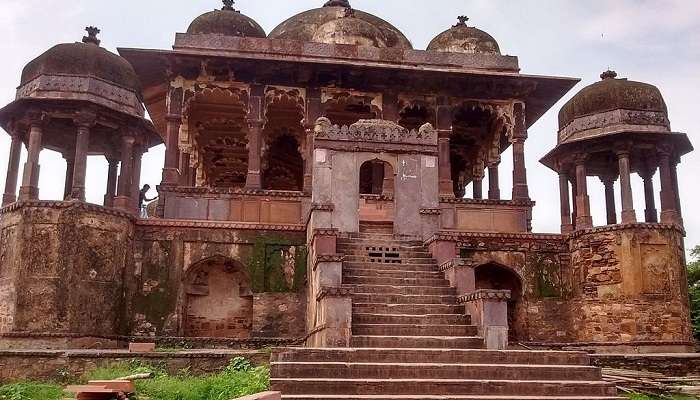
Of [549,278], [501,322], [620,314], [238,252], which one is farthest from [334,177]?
[620,314]

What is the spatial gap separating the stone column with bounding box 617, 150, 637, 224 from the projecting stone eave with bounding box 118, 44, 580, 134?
2.87 metres

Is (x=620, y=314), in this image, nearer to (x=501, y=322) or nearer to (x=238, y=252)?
(x=501, y=322)

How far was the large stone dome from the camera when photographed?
2142 centimetres

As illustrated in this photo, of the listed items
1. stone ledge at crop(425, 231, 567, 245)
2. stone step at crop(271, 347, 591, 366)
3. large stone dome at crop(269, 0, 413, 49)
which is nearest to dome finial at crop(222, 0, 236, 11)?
large stone dome at crop(269, 0, 413, 49)

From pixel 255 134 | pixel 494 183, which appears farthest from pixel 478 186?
pixel 255 134

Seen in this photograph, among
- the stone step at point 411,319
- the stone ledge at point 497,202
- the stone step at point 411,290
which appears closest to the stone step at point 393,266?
the stone step at point 411,290

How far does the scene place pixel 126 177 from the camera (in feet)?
54.6

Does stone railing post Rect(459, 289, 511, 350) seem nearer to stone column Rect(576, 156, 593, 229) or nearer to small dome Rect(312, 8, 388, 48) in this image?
stone column Rect(576, 156, 593, 229)

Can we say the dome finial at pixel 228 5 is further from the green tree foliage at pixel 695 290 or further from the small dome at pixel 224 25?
the green tree foliage at pixel 695 290

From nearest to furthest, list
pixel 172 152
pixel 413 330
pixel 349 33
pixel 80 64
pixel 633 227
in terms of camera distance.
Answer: pixel 413 330
pixel 80 64
pixel 633 227
pixel 172 152
pixel 349 33

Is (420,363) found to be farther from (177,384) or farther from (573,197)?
(573,197)

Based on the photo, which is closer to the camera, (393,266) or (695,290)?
(393,266)

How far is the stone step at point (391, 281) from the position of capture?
40.7ft

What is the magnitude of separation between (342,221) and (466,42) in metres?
9.76
